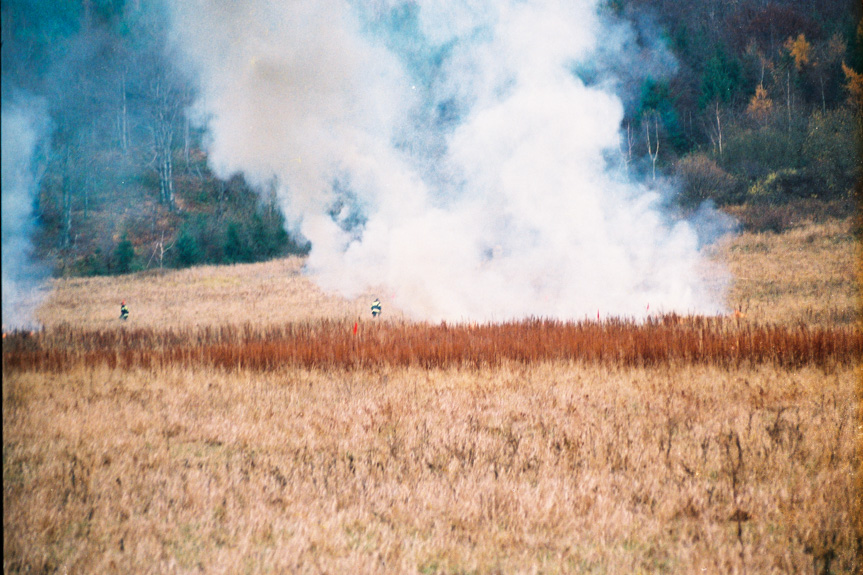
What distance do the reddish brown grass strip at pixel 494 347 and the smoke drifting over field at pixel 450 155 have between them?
4079 millimetres

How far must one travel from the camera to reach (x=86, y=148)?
86.8 ft

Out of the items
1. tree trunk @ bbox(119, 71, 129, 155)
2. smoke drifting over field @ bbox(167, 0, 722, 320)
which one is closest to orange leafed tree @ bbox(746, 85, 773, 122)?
smoke drifting over field @ bbox(167, 0, 722, 320)

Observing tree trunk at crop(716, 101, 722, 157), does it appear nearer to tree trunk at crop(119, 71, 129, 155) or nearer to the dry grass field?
the dry grass field

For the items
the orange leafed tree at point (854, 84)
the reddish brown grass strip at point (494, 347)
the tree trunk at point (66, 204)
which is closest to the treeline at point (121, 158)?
the tree trunk at point (66, 204)

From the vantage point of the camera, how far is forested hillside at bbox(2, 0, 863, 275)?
29.8m

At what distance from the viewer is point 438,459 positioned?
5.61 meters

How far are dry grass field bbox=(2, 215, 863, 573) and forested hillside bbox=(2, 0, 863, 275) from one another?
62.9 ft

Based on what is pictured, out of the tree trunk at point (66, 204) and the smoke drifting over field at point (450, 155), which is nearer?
the smoke drifting over field at point (450, 155)

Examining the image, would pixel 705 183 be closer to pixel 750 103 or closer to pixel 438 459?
pixel 750 103

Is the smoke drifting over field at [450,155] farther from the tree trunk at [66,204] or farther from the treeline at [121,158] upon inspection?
the tree trunk at [66,204]

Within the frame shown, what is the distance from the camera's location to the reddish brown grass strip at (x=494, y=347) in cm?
993

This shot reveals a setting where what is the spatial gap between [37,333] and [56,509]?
38.4 feet

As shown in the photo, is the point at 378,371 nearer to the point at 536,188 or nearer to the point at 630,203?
the point at 536,188

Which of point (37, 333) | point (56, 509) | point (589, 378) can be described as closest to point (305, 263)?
point (37, 333)
